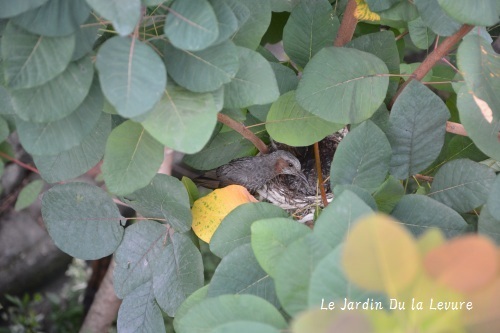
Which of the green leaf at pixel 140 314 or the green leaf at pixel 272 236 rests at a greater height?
the green leaf at pixel 272 236

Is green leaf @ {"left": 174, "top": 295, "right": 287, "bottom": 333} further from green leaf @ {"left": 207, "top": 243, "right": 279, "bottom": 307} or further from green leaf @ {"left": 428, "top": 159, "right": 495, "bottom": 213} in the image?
green leaf @ {"left": 428, "top": 159, "right": 495, "bottom": 213}

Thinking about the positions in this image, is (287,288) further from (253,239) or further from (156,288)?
(156,288)

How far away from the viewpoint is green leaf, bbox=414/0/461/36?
712 millimetres

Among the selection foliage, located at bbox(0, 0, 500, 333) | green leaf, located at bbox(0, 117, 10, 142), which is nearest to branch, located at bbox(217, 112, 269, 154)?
foliage, located at bbox(0, 0, 500, 333)

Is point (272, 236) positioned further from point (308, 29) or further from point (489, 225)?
point (308, 29)

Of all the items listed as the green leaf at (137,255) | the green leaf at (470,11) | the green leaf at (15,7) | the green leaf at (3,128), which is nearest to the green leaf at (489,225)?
the green leaf at (470,11)

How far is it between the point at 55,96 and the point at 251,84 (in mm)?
223

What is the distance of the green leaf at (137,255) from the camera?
825 mm

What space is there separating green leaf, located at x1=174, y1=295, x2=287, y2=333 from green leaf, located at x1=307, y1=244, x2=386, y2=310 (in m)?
0.08

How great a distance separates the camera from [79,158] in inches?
31.0

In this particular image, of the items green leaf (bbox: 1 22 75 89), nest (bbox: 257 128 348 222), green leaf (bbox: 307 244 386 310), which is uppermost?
green leaf (bbox: 1 22 75 89)

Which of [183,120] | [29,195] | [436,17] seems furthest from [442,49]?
[29,195]

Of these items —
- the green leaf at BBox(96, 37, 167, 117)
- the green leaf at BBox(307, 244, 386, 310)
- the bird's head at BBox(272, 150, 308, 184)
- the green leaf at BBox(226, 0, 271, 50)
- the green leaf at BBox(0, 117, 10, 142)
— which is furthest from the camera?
the bird's head at BBox(272, 150, 308, 184)

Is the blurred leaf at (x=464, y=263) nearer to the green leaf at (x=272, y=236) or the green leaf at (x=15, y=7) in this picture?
the green leaf at (x=272, y=236)
